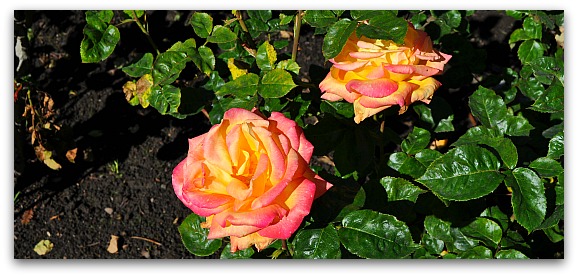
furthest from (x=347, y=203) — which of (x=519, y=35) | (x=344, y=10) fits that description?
(x=519, y=35)

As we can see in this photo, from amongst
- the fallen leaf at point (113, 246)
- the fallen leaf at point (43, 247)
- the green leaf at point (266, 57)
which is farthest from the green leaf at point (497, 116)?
the fallen leaf at point (43, 247)

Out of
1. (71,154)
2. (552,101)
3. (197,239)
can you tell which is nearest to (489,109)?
(552,101)

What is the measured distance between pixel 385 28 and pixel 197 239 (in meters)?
0.73

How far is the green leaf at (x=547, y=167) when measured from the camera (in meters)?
1.48

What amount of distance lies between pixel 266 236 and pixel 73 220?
1572 mm

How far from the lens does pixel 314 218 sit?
1407 mm

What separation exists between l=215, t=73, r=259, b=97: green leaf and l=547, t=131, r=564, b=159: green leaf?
775mm

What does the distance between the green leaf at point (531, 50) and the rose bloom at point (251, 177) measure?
1.16 m

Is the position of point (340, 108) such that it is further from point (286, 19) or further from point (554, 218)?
point (554, 218)

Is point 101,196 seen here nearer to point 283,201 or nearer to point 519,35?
point 283,201

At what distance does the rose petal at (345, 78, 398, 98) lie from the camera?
131 cm

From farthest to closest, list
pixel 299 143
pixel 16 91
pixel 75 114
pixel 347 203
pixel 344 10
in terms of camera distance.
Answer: pixel 75 114 < pixel 16 91 < pixel 344 10 < pixel 347 203 < pixel 299 143

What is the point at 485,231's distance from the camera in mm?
1682

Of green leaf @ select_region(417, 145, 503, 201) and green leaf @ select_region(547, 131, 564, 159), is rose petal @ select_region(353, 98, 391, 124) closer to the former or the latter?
green leaf @ select_region(417, 145, 503, 201)
